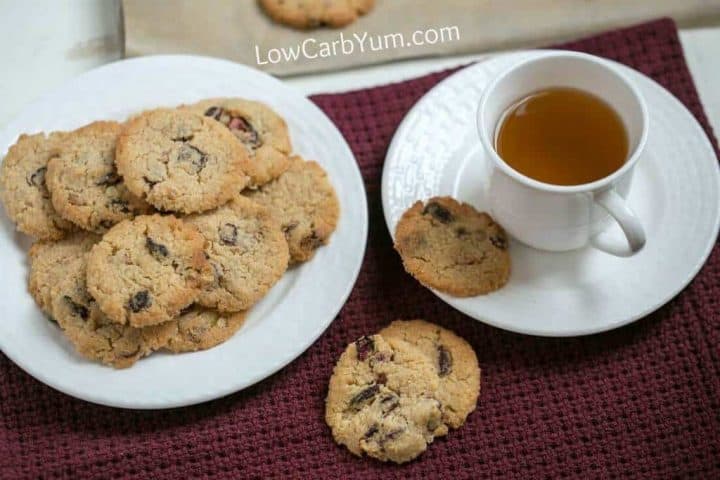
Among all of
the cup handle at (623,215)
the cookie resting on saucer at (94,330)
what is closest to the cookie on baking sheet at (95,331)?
the cookie resting on saucer at (94,330)

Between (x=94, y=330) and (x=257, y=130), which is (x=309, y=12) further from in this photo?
(x=94, y=330)

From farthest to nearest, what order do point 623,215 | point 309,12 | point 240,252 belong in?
1. point 309,12
2. point 240,252
3. point 623,215

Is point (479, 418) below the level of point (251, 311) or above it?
below

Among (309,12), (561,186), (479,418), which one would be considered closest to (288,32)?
(309,12)

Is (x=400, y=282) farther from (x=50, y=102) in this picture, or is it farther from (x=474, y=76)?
(x=50, y=102)

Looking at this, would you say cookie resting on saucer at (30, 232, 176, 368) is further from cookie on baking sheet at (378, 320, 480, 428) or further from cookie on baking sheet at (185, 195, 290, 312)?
cookie on baking sheet at (378, 320, 480, 428)

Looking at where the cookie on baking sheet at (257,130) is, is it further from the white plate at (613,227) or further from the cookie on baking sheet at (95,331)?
the cookie on baking sheet at (95,331)

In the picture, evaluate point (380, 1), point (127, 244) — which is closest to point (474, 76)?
point (380, 1)
